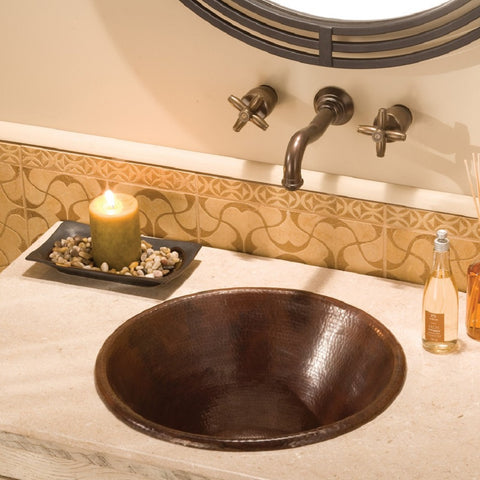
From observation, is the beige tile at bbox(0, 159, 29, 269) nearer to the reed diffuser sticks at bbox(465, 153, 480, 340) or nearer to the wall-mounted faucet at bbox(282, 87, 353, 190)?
the wall-mounted faucet at bbox(282, 87, 353, 190)

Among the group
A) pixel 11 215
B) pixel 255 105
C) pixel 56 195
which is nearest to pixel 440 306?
pixel 255 105

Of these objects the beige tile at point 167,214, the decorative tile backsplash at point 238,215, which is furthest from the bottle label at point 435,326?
the beige tile at point 167,214

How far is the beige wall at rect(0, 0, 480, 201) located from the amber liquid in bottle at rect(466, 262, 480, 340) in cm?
14

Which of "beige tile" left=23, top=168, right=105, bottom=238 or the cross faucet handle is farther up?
the cross faucet handle

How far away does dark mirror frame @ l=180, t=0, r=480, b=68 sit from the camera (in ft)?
4.57

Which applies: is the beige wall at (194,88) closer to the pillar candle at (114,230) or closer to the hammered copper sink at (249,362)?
the pillar candle at (114,230)

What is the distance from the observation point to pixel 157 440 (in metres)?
1.29

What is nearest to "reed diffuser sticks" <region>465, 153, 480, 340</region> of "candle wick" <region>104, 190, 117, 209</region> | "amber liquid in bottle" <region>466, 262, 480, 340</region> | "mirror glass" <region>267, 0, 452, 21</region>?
"amber liquid in bottle" <region>466, 262, 480, 340</region>

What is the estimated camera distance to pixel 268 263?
1704 mm

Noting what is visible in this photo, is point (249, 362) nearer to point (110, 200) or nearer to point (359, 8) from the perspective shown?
point (110, 200)

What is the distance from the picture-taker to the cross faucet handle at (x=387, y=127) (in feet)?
4.73

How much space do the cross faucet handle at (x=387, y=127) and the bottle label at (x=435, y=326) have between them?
0.25 metres

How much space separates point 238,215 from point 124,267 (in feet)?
0.71

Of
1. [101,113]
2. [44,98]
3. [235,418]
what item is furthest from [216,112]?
[235,418]
